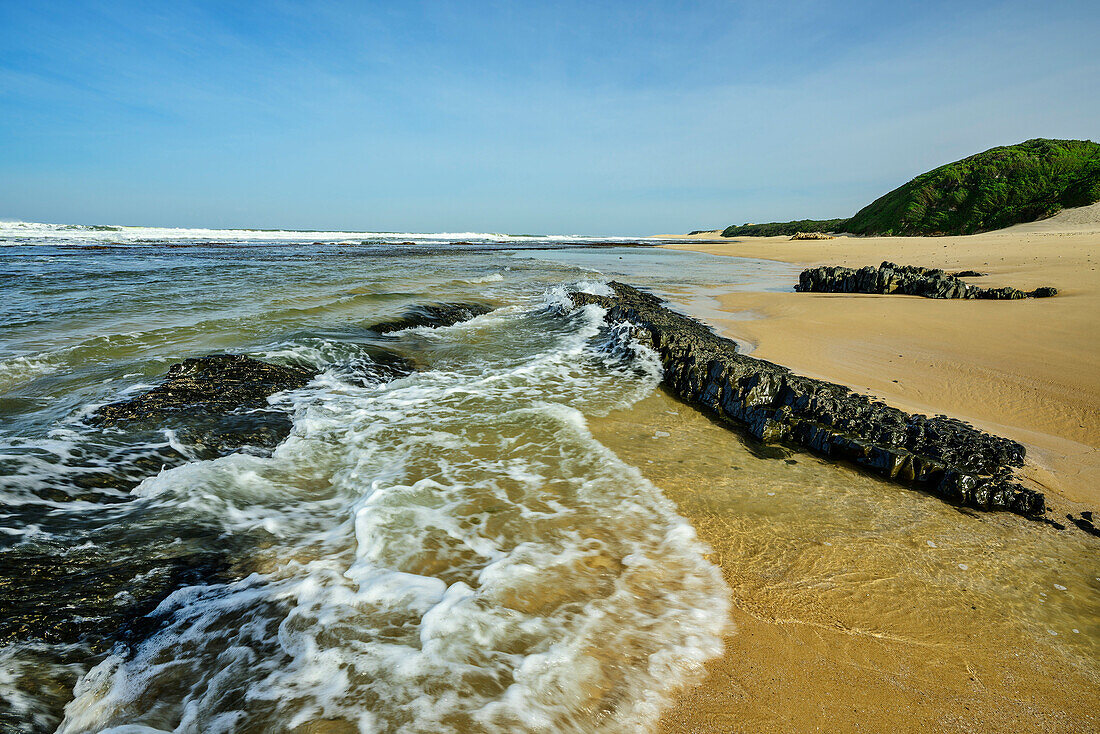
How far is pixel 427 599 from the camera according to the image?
228 centimetres

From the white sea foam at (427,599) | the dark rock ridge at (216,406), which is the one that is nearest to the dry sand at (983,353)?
the white sea foam at (427,599)

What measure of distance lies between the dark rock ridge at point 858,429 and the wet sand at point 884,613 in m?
0.18

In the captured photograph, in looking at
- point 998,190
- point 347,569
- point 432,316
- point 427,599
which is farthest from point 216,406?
point 998,190

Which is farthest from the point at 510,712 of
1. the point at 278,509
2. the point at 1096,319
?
the point at 1096,319

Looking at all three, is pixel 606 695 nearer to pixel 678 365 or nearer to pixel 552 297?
pixel 678 365

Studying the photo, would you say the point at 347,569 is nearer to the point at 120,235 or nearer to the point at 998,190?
the point at 998,190

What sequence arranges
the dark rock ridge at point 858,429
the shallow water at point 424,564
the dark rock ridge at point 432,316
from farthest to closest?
1. the dark rock ridge at point 432,316
2. the dark rock ridge at point 858,429
3. the shallow water at point 424,564

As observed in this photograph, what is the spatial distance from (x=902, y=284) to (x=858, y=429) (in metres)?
9.35

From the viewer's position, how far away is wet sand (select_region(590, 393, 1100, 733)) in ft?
5.54

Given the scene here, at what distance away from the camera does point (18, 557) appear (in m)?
2.45

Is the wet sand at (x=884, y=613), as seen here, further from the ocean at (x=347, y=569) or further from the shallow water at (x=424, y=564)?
the ocean at (x=347, y=569)

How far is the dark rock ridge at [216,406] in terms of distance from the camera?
4043 millimetres

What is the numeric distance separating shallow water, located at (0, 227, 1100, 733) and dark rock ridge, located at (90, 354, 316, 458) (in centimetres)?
21

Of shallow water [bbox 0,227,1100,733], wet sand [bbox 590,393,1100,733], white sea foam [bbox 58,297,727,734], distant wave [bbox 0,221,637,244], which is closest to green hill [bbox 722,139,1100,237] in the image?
wet sand [bbox 590,393,1100,733]
